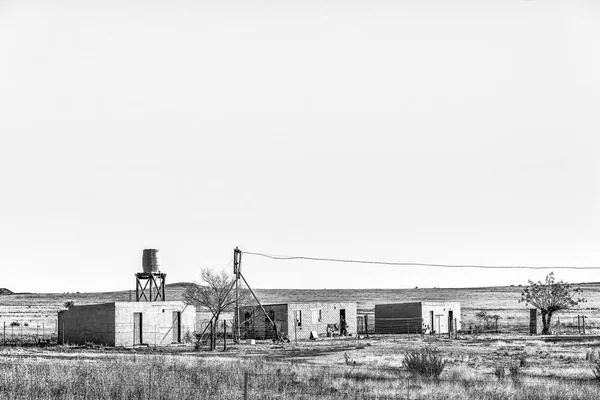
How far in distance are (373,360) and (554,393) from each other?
12852mm

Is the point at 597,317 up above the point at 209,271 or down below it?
below

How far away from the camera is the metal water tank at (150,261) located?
172 feet

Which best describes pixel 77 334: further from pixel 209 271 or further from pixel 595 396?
pixel 595 396

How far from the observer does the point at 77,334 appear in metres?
48.5

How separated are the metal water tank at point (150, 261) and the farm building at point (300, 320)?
613cm

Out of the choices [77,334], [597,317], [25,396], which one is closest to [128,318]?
[77,334]

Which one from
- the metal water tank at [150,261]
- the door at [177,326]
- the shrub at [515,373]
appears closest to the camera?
the shrub at [515,373]

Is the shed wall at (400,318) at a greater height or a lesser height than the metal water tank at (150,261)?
lesser

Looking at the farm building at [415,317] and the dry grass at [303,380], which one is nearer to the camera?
the dry grass at [303,380]

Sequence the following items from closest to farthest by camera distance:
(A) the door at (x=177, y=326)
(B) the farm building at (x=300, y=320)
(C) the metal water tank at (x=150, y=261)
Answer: (A) the door at (x=177, y=326) < (C) the metal water tank at (x=150, y=261) < (B) the farm building at (x=300, y=320)

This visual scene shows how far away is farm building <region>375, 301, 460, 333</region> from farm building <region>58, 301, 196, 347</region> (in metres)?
16.3

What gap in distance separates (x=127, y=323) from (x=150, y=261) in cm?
687

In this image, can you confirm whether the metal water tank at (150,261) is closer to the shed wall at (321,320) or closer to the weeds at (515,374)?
the shed wall at (321,320)

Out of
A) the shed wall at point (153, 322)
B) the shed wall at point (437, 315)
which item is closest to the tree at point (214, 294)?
the shed wall at point (153, 322)
